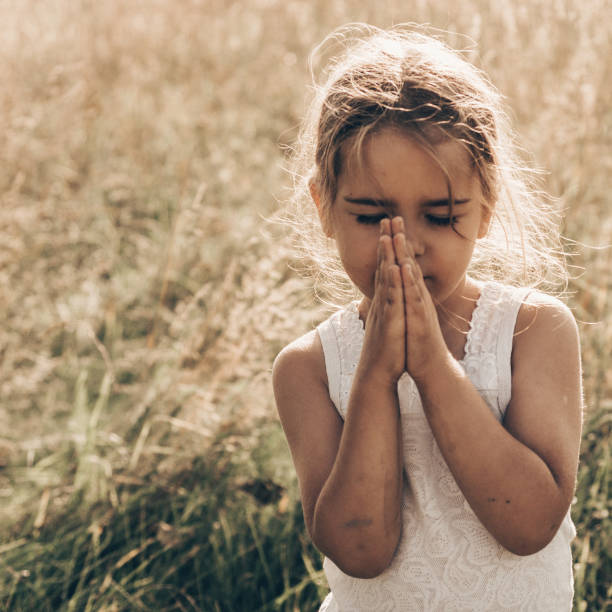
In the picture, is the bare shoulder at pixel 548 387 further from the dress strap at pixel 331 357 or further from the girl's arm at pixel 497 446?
the dress strap at pixel 331 357

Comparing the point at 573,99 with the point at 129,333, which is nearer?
the point at 573,99

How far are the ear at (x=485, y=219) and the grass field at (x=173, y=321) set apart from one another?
2.45 feet

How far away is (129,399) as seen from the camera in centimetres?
299

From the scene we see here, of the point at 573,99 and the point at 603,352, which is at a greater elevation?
the point at 573,99

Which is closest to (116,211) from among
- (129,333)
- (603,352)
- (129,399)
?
(129,333)

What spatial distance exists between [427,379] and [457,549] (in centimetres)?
38

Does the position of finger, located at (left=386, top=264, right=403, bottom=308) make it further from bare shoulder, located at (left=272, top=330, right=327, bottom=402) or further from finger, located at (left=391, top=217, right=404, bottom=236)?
bare shoulder, located at (left=272, top=330, right=327, bottom=402)

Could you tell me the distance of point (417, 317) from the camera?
139 cm

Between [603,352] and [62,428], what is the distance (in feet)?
6.57

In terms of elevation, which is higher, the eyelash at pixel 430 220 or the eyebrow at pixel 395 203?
the eyebrow at pixel 395 203

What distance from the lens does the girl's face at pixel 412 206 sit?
141cm

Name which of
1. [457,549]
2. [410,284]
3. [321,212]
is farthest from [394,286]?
[457,549]

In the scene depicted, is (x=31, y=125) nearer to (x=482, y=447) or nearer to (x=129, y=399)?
(x=129, y=399)

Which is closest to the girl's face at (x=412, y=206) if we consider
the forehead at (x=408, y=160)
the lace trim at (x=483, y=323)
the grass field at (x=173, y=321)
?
the forehead at (x=408, y=160)
